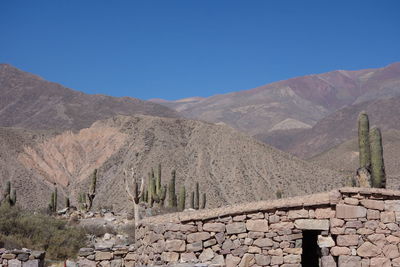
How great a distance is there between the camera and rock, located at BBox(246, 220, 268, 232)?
934 centimetres

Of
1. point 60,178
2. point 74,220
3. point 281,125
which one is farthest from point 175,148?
point 281,125

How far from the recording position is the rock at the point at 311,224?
918 cm

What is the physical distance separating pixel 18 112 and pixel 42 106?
18.0 feet

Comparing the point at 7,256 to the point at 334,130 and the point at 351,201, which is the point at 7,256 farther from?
the point at 334,130

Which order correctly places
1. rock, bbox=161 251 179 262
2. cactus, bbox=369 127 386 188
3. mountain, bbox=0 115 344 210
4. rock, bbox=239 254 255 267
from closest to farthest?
rock, bbox=239 254 255 267 → rock, bbox=161 251 179 262 → cactus, bbox=369 127 386 188 → mountain, bbox=0 115 344 210

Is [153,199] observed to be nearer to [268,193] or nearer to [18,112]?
[268,193]

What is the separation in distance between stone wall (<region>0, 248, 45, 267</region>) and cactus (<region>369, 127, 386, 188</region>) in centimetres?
1033

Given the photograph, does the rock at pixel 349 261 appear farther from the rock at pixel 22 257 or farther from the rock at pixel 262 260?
the rock at pixel 22 257

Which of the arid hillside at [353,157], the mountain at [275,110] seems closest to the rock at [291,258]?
the arid hillside at [353,157]

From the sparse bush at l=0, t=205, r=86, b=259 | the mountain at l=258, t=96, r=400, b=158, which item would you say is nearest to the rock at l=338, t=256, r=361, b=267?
the sparse bush at l=0, t=205, r=86, b=259

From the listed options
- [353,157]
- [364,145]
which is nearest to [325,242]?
[364,145]

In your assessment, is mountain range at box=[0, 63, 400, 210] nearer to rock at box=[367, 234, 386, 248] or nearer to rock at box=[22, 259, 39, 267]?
rock at box=[22, 259, 39, 267]

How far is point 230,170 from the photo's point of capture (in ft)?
196

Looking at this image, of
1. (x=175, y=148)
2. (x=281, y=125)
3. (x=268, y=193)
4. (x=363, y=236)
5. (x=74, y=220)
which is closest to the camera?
(x=363, y=236)
